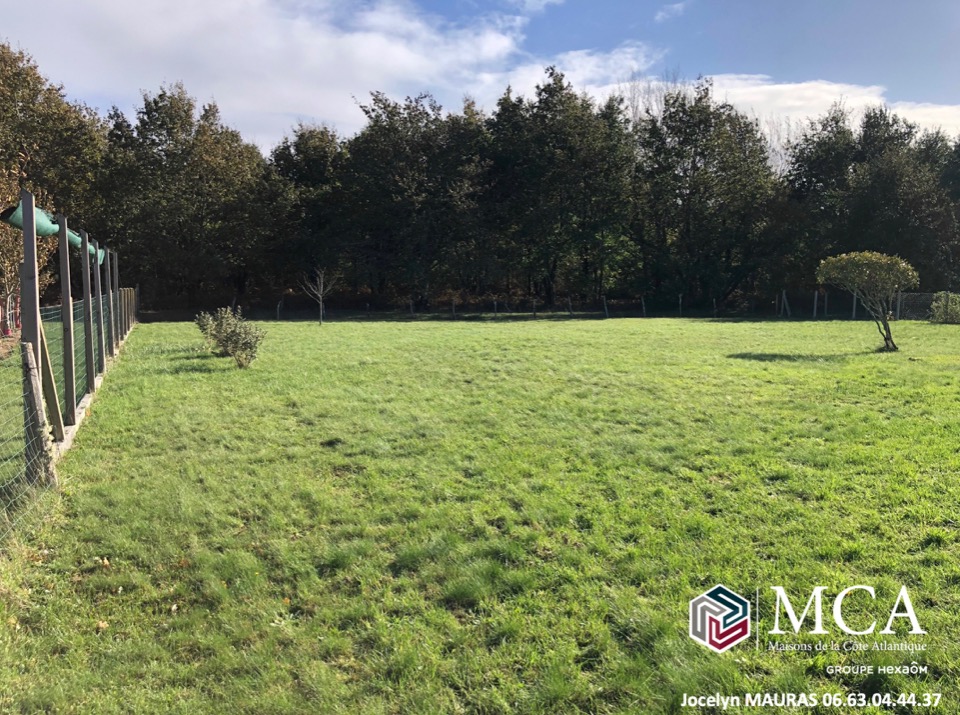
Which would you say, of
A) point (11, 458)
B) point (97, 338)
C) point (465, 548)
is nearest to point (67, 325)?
A: point (11, 458)

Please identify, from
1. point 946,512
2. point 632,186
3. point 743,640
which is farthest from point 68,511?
point 632,186

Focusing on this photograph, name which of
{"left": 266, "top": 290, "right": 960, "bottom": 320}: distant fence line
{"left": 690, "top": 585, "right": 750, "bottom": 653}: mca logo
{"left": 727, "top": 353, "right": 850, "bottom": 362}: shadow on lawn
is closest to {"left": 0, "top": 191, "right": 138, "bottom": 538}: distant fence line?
{"left": 690, "top": 585, "right": 750, "bottom": 653}: mca logo

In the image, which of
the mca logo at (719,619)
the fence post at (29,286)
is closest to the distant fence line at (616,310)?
the fence post at (29,286)

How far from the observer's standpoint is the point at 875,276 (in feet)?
43.3

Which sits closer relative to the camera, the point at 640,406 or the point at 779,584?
the point at 779,584

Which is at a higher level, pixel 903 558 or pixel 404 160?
pixel 404 160

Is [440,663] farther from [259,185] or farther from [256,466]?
[259,185]

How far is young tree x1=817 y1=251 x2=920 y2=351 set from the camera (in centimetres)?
1309

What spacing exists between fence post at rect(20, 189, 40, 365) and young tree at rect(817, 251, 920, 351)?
46.4ft

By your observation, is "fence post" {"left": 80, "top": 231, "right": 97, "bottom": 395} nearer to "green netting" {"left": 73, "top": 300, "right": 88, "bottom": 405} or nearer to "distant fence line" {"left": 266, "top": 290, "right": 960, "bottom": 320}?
"green netting" {"left": 73, "top": 300, "right": 88, "bottom": 405}

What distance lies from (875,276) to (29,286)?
1460 cm

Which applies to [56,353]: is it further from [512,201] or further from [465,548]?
[512,201]

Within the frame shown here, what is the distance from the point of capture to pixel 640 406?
7.69 meters

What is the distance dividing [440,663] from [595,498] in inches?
84.5
